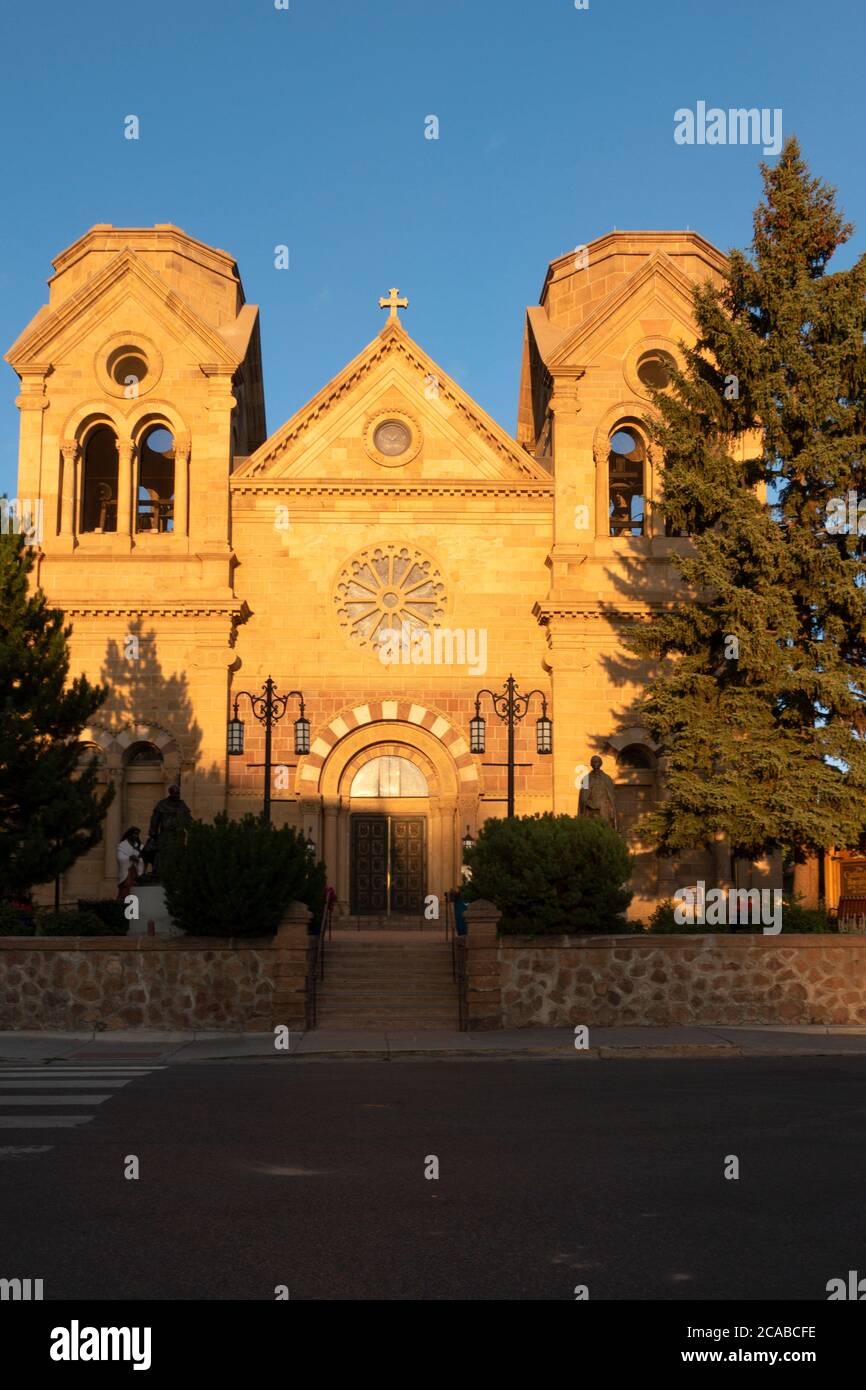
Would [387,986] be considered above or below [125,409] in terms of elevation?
below

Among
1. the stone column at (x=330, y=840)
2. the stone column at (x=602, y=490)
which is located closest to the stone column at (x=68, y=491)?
the stone column at (x=330, y=840)

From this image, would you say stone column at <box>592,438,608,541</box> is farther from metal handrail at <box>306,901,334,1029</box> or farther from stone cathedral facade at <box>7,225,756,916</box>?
metal handrail at <box>306,901,334,1029</box>

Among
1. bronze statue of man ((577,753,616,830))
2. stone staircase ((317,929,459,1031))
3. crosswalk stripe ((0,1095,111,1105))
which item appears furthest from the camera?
bronze statue of man ((577,753,616,830))

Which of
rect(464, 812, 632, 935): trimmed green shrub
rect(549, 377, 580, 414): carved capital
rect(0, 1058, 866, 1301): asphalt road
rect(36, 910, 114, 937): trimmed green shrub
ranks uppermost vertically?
rect(549, 377, 580, 414): carved capital

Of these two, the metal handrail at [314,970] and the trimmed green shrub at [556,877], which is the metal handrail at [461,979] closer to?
the trimmed green shrub at [556,877]

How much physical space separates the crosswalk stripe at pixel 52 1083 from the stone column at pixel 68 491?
2013 cm

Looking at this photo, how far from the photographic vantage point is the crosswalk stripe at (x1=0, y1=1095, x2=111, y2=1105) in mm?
12836

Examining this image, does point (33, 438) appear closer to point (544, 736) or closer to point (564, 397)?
point (564, 397)

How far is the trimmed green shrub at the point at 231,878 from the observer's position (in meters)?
20.4

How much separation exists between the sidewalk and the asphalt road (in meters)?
3.46

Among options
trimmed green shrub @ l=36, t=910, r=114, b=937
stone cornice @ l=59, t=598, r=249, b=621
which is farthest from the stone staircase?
stone cornice @ l=59, t=598, r=249, b=621

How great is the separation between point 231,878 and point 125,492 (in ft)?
52.2

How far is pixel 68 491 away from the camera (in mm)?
33375

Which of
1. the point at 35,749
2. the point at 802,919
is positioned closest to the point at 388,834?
the point at 35,749
